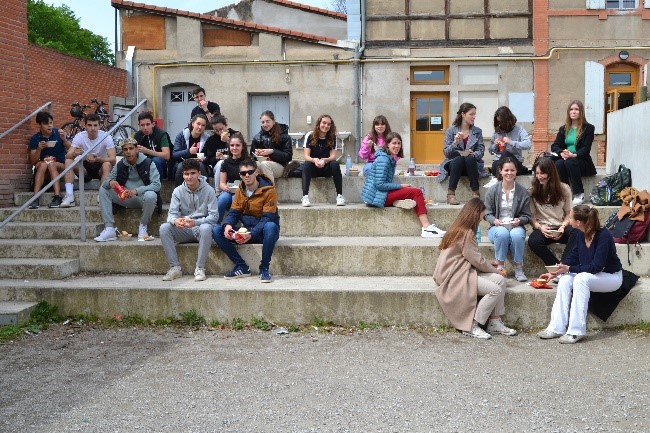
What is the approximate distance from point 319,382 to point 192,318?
2125 millimetres

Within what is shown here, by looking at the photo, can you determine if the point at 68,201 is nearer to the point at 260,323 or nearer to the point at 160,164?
the point at 160,164

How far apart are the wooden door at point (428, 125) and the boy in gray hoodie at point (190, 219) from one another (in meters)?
12.5

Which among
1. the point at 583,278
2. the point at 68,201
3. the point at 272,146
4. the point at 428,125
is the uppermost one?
the point at 428,125

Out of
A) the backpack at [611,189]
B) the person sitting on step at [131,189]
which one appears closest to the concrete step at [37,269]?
the person sitting on step at [131,189]

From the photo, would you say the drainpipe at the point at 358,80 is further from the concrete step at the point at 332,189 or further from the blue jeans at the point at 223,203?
the blue jeans at the point at 223,203

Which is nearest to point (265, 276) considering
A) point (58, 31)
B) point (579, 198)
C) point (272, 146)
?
point (272, 146)

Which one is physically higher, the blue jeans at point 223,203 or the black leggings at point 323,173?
the black leggings at point 323,173

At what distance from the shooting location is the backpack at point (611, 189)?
862cm

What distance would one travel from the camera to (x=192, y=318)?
6.92m

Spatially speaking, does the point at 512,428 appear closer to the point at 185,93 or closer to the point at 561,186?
the point at 561,186

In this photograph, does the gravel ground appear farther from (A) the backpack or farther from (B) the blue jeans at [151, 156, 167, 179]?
(B) the blue jeans at [151, 156, 167, 179]

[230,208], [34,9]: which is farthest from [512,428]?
[34,9]

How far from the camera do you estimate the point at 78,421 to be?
4.46 m

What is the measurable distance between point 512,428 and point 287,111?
16410 mm
